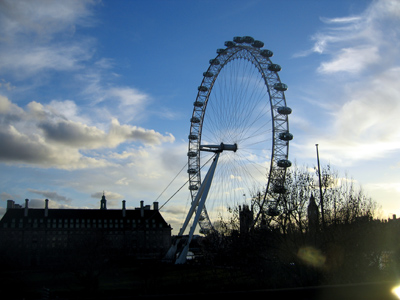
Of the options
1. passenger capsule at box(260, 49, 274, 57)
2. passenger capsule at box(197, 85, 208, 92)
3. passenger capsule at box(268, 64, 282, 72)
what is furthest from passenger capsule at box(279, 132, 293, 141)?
passenger capsule at box(197, 85, 208, 92)

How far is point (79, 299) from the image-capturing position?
384 centimetres

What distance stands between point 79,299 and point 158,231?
104050mm

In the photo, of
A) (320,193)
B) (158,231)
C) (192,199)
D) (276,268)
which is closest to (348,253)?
(320,193)

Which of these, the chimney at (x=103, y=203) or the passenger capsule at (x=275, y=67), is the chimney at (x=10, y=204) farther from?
the passenger capsule at (x=275, y=67)

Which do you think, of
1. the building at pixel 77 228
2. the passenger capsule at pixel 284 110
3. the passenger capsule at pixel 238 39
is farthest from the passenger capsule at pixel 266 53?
the building at pixel 77 228

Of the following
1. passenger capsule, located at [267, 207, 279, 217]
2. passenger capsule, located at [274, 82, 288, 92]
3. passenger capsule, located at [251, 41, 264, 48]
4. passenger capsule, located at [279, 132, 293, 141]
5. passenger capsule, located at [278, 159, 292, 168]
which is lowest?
passenger capsule, located at [267, 207, 279, 217]

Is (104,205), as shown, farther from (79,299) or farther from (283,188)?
(79,299)

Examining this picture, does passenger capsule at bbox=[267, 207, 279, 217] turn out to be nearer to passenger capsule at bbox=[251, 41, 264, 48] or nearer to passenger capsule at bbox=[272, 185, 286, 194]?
passenger capsule at bbox=[272, 185, 286, 194]

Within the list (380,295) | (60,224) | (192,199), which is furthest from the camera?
(60,224)

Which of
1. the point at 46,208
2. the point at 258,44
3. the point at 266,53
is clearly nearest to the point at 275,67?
the point at 266,53

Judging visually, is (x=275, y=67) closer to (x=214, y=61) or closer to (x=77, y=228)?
(x=214, y=61)

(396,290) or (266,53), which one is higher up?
(266,53)

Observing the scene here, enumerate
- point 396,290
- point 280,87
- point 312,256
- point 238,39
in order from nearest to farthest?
point 396,290 < point 312,256 < point 280,87 < point 238,39

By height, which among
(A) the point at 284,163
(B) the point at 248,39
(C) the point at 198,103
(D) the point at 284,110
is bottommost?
(A) the point at 284,163
